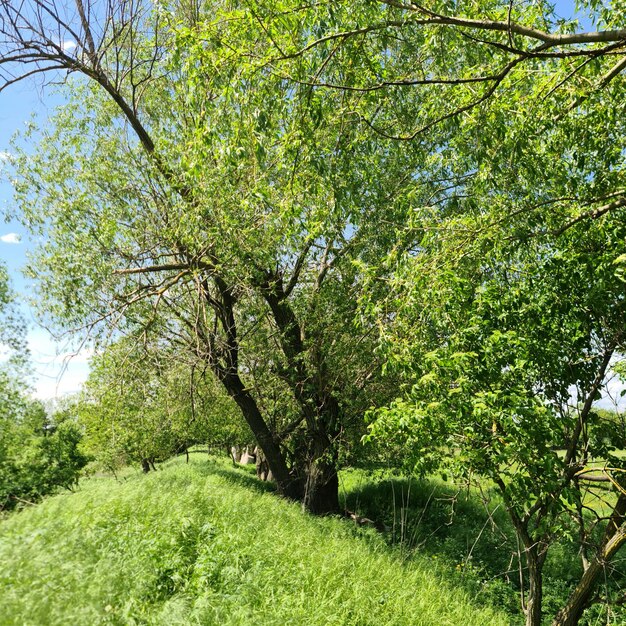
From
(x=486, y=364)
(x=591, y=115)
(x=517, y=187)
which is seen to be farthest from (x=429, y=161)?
(x=486, y=364)

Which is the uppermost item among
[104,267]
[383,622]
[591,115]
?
[591,115]

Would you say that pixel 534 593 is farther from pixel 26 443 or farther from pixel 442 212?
pixel 26 443

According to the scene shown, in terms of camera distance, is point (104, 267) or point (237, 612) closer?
point (237, 612)

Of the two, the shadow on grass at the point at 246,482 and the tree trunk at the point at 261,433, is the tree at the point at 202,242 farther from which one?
the shadow on grass at the point at 246,482

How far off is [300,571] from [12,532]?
3.06 m

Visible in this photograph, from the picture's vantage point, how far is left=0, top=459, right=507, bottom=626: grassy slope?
139 inches

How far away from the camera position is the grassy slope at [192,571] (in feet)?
11.5

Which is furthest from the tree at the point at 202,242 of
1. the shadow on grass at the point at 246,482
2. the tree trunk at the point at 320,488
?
the shadow on grass at the point at 246,482

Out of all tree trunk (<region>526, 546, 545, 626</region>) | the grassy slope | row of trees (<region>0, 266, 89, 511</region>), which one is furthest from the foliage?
tree trunk (<region>526, 546, 545, 626</region>)

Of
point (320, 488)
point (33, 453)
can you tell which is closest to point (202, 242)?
point (320, 488)

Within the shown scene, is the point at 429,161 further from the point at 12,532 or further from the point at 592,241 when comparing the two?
the point at 12,532

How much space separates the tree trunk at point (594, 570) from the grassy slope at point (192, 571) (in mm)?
1064

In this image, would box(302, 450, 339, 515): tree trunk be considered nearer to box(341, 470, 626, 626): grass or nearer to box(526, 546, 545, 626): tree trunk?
box(341, 470, 626, 626): grass

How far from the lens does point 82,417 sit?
75.8 feet
